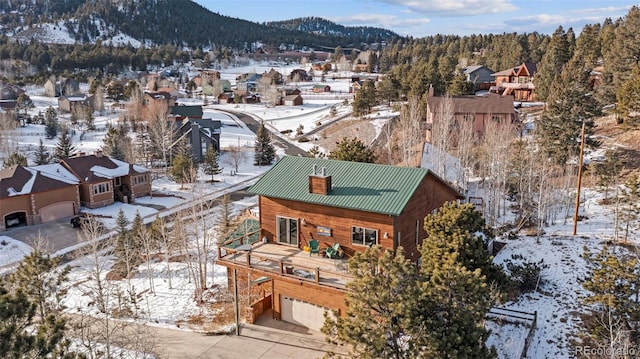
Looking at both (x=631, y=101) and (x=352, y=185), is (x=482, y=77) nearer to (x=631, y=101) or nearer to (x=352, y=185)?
(x=631, y=101)

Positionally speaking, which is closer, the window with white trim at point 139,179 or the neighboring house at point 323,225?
the neighboring house at point 323,225

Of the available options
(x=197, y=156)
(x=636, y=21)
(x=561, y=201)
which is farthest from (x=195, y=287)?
(x=636, y=21)

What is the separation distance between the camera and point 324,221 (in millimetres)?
19484

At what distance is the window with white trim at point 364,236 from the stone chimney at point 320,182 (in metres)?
1.96

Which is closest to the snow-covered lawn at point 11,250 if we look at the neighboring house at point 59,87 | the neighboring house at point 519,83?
the neighboring house at point 519,83

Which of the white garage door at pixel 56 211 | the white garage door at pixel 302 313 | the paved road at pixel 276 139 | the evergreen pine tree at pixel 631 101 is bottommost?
the white garage door at pixel 56 211

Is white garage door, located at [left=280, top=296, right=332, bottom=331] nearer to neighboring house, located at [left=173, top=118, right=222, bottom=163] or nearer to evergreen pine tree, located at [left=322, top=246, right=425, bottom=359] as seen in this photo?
evergreen pine tree, located at [left=322, top=246, right=425, bottom=359]

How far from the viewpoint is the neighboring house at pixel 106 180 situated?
41.2 meters

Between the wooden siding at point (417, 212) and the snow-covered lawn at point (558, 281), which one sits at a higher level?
the wooden siding at point (417, 212)

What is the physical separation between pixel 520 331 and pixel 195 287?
598 inches

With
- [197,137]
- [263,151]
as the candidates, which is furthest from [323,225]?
[197,137]

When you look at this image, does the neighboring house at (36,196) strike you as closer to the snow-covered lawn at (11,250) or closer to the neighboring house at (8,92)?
the snow-covered lawn at (11,250)

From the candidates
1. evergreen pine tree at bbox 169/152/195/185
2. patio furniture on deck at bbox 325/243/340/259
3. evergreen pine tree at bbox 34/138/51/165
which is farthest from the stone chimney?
evergreen pine tree at bbox 34/138/51/165

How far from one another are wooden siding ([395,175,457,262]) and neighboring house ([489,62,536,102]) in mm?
55244
